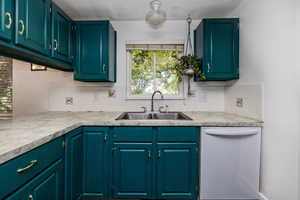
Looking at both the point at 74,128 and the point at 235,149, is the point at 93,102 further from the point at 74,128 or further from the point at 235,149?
the point at 235,149

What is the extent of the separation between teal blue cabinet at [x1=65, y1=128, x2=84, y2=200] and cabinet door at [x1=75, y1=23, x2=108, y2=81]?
0.78 m

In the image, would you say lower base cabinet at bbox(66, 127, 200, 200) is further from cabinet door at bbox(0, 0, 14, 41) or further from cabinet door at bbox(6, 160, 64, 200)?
cabinet door at bbox(0, 0, 14, 41)

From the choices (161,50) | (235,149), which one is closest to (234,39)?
(161,50)

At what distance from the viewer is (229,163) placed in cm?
164

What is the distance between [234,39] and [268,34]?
494mm

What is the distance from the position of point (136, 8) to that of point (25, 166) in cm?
207

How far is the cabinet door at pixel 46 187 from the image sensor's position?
2.90 ft

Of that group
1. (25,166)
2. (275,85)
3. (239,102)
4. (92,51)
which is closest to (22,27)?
(92,51)

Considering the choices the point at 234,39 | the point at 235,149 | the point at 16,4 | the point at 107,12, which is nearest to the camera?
the point at 16,4

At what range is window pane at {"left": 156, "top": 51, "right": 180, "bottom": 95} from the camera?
2.53 m

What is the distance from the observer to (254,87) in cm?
177

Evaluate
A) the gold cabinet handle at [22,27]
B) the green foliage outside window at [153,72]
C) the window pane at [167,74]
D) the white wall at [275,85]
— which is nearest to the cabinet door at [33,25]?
the gold cabinet handle at [22,27]

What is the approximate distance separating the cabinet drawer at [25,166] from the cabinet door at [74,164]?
211 millimetres

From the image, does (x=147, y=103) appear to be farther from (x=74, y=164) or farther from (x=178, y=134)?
(x=74, y=164)
